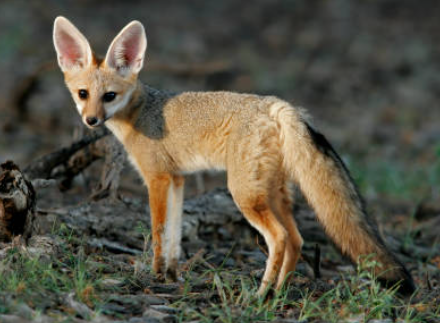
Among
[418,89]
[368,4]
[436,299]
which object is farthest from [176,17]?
[436,299]

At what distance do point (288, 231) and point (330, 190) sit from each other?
75 centimetres

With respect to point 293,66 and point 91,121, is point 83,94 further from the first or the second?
point 293,66

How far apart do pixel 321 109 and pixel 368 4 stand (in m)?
6.09

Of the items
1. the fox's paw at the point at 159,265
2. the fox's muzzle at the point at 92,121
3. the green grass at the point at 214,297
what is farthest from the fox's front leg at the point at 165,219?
the fox's muzzle at the point at 92,121

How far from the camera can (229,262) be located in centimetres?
618

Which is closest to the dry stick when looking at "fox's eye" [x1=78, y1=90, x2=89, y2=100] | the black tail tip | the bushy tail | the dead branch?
"fox's eye" [x1=78, y1=90, x2=89, y2=100]

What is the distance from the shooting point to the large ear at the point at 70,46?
A: 5.62 m

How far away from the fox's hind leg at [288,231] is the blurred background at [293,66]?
349 cm

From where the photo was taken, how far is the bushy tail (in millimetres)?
4586

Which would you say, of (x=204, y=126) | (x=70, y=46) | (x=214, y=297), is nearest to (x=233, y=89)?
(x=70, y=46)

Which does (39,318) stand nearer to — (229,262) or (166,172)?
(166,172)

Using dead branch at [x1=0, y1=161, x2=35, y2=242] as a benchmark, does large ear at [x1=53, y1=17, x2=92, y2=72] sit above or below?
above

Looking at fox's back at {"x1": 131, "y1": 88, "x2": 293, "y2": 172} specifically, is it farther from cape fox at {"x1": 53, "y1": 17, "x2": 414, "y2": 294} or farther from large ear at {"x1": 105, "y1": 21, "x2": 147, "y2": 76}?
large ear at {"x1": 105, "y1": 21, "x2": 147, "y2": 76}

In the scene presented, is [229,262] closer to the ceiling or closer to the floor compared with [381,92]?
closer to the floor
